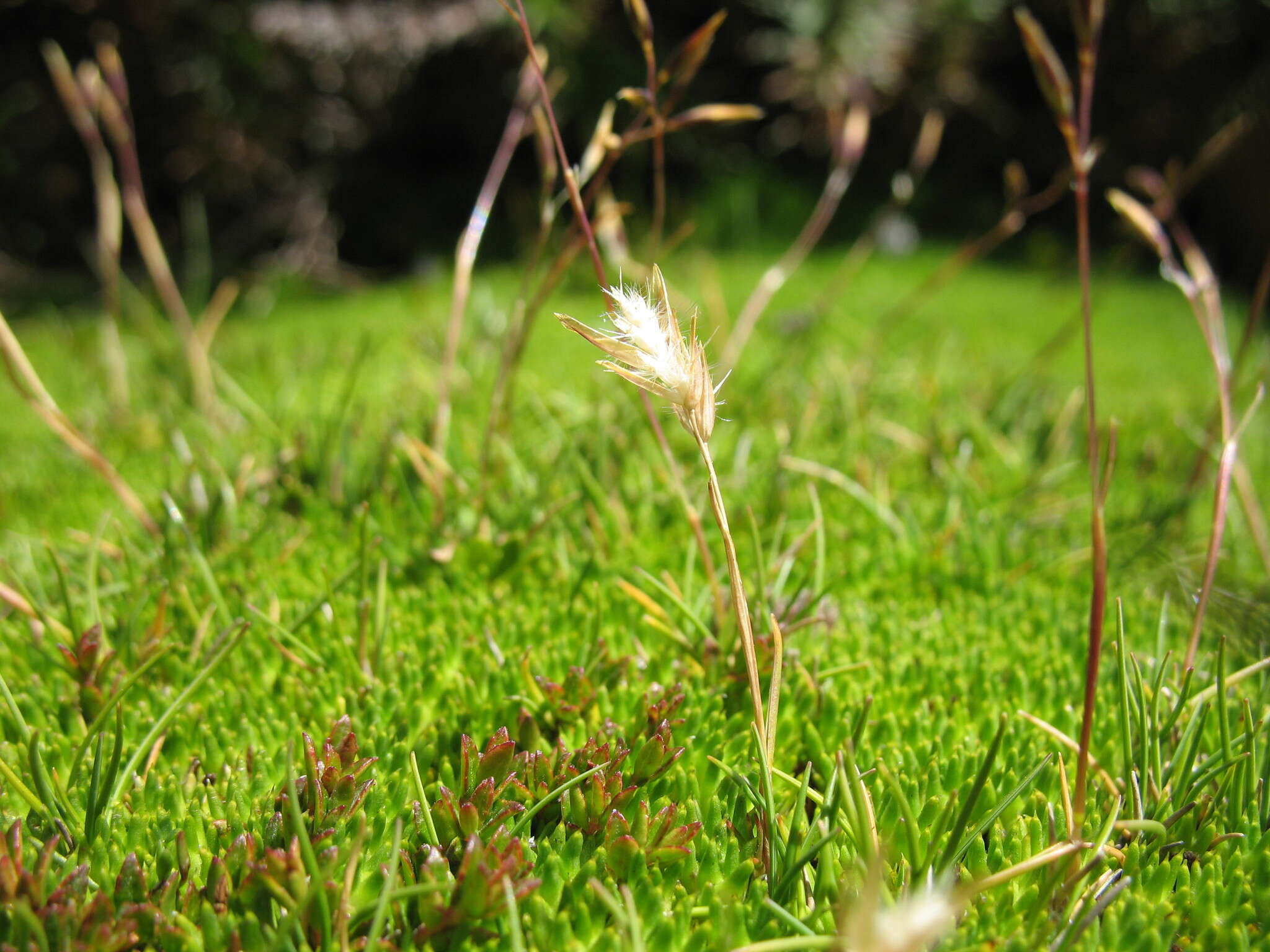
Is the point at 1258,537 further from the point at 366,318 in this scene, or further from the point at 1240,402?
the point at 366,318

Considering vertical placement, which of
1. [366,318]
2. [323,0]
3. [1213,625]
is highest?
[323,0]

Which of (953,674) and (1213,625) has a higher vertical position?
(1213,625)

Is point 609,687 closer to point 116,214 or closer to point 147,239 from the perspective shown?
point 147,239

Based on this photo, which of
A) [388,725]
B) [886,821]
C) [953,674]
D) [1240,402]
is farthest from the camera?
[1240,402]

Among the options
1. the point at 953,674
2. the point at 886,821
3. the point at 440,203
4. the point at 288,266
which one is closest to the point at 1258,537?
the point at 953,674

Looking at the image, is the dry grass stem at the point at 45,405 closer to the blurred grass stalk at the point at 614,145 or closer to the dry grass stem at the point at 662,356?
the blurred grass stalk at the point at 614,145

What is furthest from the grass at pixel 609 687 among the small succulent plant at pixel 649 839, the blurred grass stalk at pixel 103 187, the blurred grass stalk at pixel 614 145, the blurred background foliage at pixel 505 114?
the blurred background foliage at pixel 505 114
